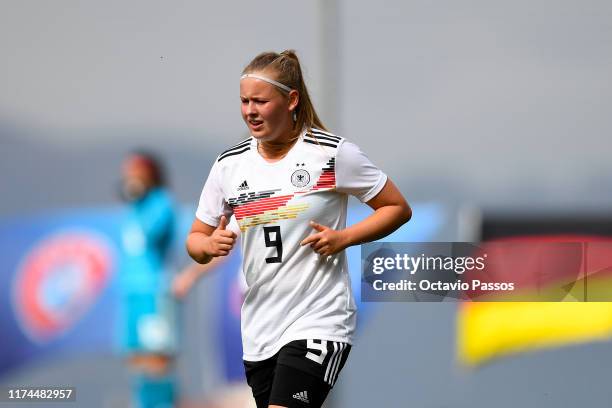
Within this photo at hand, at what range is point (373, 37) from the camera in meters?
4.88

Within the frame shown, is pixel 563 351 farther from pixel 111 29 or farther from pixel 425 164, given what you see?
pixel 111 29

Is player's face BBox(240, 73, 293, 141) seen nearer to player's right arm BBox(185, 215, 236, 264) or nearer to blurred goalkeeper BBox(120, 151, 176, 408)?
player's right arm BBox(185, 215, 236, 264)

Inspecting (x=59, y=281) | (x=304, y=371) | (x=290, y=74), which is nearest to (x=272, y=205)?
(x=290, y=74)

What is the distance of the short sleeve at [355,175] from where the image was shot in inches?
138

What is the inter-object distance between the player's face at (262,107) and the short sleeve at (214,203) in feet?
0.84

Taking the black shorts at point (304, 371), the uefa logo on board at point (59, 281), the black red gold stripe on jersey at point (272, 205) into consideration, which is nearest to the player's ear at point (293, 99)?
the black red gold stripe on jersey at point (272, 205)

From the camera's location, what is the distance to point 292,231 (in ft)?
11.4

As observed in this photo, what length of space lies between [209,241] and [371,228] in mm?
520

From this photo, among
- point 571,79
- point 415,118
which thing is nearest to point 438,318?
point 415,118

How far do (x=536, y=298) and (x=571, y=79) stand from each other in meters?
1.00

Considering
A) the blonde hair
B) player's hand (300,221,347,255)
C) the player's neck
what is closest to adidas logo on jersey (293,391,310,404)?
player's hand (300,221,347,255)

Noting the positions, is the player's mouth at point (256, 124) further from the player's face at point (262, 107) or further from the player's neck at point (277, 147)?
the player's neck at point (277, 147)

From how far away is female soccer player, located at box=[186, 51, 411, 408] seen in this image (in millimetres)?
3398

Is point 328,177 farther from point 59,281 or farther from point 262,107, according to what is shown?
point 59,281
